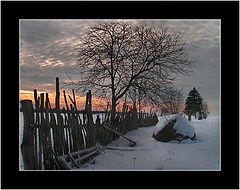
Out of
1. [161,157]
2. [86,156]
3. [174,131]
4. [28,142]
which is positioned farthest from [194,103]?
[28,142]

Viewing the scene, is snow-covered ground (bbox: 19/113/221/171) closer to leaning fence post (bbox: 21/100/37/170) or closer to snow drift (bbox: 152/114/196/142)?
snow drift (bbox: 152/114/196/142)

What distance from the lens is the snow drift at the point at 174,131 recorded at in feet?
31.5

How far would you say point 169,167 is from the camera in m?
6.23

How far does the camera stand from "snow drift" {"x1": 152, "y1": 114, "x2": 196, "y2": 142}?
959 cm

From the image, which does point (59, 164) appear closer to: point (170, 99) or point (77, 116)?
point (77, 116)

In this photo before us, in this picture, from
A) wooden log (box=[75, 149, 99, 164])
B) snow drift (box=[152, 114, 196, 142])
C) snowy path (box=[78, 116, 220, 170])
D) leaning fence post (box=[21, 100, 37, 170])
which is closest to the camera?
leaning fence post (box=[21, 100, 37, 170])

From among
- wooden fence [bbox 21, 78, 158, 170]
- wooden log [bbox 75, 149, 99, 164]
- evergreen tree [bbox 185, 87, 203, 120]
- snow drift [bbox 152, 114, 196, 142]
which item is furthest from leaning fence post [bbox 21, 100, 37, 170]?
evergreen tree [bbox 185, 87, 203, 120]

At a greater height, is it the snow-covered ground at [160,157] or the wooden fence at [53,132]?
the wooden fence at [53,132]

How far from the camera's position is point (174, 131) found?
9664 mm

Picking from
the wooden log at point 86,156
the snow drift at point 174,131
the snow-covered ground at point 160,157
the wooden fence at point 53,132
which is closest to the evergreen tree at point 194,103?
the snow drift at point 174,131

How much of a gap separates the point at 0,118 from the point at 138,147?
16.1ft

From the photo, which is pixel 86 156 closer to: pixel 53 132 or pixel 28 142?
pixel 53 132

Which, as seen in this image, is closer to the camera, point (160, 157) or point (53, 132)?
point (53, 132)

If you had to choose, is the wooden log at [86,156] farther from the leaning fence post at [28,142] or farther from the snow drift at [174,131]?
the snow drift at [174,131]
